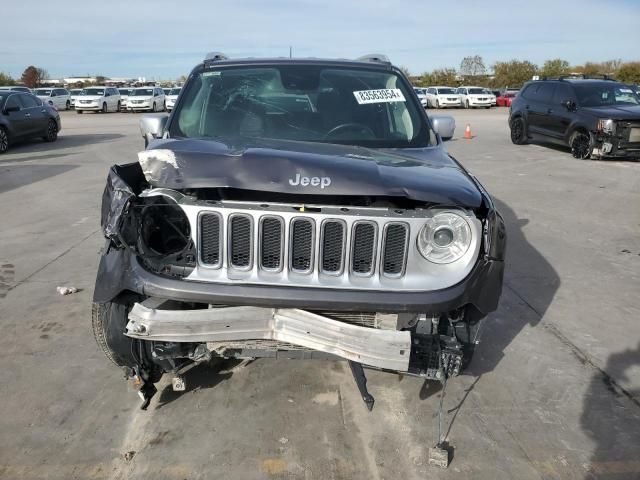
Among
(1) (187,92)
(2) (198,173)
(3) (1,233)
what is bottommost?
(3) (1,233)

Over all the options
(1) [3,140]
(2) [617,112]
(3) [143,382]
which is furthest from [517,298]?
(1) [3,140]

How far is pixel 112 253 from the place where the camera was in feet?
9.23

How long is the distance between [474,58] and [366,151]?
2840 inches

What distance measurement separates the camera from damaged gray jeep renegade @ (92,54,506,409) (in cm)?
260

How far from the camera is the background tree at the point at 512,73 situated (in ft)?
190

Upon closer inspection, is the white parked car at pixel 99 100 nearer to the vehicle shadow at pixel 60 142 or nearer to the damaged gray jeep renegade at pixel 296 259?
the vehicle shadow at pixel 60 142

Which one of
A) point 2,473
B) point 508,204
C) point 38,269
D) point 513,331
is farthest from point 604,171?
point 2,473

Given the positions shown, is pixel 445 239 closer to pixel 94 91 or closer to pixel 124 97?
pixel 124 97

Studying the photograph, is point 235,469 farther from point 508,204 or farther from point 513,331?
point 508,204

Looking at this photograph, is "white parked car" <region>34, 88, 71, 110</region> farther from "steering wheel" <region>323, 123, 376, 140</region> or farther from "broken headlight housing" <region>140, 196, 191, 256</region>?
"broken headlight housing" <region>140, 196, 191, 256</region>

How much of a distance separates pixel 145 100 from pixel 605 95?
90.2ft

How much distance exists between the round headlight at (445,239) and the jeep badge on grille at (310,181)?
538mm

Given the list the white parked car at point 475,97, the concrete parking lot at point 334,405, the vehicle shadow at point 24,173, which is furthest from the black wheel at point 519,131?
the white parked car at point 475,97

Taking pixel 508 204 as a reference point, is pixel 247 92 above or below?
above
